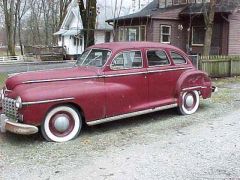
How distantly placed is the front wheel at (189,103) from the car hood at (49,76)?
8.53 feet

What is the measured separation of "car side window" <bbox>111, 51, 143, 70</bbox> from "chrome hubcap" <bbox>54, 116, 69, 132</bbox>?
1.55 meters

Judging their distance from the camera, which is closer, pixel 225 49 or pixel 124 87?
pixel 124 87

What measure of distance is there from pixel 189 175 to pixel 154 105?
11.6 feet

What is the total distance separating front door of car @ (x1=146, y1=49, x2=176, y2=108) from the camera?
8.75 m

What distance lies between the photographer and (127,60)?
8406mm

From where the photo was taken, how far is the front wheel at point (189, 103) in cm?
947

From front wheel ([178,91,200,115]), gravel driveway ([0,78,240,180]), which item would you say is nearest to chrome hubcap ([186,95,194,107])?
front wheel ([178,91,200,115])

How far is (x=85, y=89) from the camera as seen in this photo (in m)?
7.52

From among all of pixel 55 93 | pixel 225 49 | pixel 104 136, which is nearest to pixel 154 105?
pixel 104 136

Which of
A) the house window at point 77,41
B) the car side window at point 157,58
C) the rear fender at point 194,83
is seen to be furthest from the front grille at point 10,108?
the house window at point 77,41

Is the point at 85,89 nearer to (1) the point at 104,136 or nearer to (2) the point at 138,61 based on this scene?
(1) the point at 104,136

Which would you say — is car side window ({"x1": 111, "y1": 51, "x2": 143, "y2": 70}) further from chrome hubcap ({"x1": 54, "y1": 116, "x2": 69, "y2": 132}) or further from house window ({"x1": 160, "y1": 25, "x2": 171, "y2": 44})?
house window ({"x1": 160, "y1": 25, "x2": 171, "y2": 44})

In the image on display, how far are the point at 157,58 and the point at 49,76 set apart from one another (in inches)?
109

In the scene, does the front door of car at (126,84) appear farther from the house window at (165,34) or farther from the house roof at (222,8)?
the house window at (165,34)
